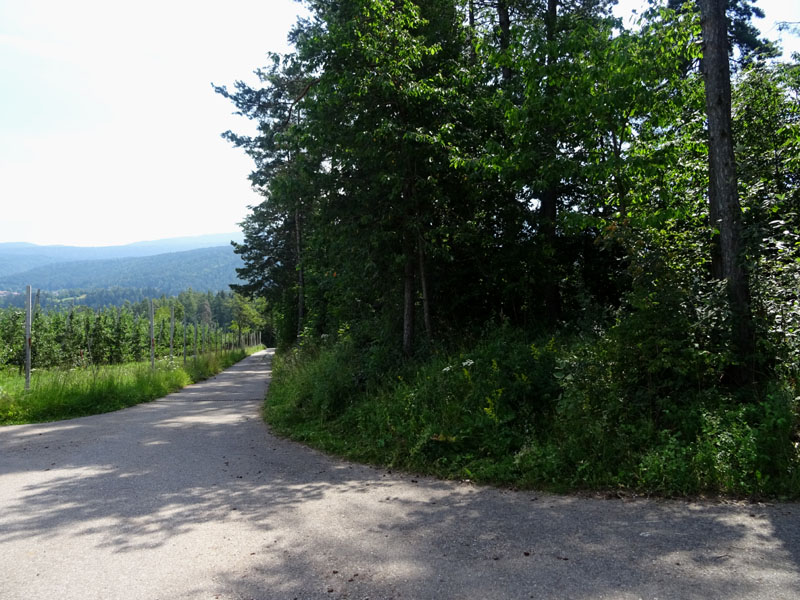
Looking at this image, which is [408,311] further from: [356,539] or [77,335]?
[77,335]

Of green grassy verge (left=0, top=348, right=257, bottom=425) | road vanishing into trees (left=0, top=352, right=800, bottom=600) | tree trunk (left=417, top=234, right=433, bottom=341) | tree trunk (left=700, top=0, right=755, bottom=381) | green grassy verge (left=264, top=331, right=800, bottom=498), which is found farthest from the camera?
green grassy verge (left=0, top=348, right=257, bottom=425)

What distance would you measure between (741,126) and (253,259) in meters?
32.1

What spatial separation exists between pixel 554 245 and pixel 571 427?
5779 mm

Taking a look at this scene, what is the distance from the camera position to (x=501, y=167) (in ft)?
30.3

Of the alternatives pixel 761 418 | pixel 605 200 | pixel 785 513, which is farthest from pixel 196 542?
pixel 605 200

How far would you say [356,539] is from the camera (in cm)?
443

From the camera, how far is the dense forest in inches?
253

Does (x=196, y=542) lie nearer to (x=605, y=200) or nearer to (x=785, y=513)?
(x=785, y=513)

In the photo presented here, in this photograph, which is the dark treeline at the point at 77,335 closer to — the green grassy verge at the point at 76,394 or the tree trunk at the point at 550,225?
the green grassy verge at the point at 76,394

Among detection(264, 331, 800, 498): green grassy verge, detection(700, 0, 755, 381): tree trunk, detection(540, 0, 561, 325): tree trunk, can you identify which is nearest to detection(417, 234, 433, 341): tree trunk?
detection(264, 331, 800, 498): green grassy verge

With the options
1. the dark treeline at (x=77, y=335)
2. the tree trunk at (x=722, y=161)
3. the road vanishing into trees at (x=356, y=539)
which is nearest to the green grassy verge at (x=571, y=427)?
the road vanishing into trees at (x=356, y=539)

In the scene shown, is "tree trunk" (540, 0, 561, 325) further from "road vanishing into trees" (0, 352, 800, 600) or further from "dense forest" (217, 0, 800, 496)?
"road vanishing into trees" (0, 352, 800, 600)

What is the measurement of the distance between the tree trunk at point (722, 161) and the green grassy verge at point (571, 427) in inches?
55.9

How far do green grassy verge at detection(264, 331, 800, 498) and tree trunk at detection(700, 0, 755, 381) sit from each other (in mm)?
1420
